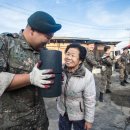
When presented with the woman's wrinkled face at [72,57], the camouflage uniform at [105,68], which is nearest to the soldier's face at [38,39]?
the woman's wrinkled face at [72,57]

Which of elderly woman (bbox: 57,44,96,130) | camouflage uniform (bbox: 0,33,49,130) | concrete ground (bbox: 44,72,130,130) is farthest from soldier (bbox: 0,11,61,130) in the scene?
concrete ground (bbox: 44,72,130,130)

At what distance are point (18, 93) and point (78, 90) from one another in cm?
102

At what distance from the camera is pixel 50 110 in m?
6.27

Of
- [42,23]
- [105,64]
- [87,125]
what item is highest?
[42,23]

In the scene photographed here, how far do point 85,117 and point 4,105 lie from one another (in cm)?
121

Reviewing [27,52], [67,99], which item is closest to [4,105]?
[27,52]

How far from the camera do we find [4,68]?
204cm

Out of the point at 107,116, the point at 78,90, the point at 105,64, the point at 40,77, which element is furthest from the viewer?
the point at 105,64

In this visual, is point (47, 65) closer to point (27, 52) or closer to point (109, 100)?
point (27, 52)

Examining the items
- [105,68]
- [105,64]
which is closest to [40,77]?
[105,68]

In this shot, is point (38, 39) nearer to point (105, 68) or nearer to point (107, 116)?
point (107, 116)

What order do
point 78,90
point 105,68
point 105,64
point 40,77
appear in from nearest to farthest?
point 40,77 < point 78,90 < point 105,68 < point 105,64

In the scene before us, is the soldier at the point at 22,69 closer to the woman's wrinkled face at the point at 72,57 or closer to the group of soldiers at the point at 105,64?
the woman's wrinkled face at the point at 72,57

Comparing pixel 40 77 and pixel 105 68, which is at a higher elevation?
pixel 40 77
